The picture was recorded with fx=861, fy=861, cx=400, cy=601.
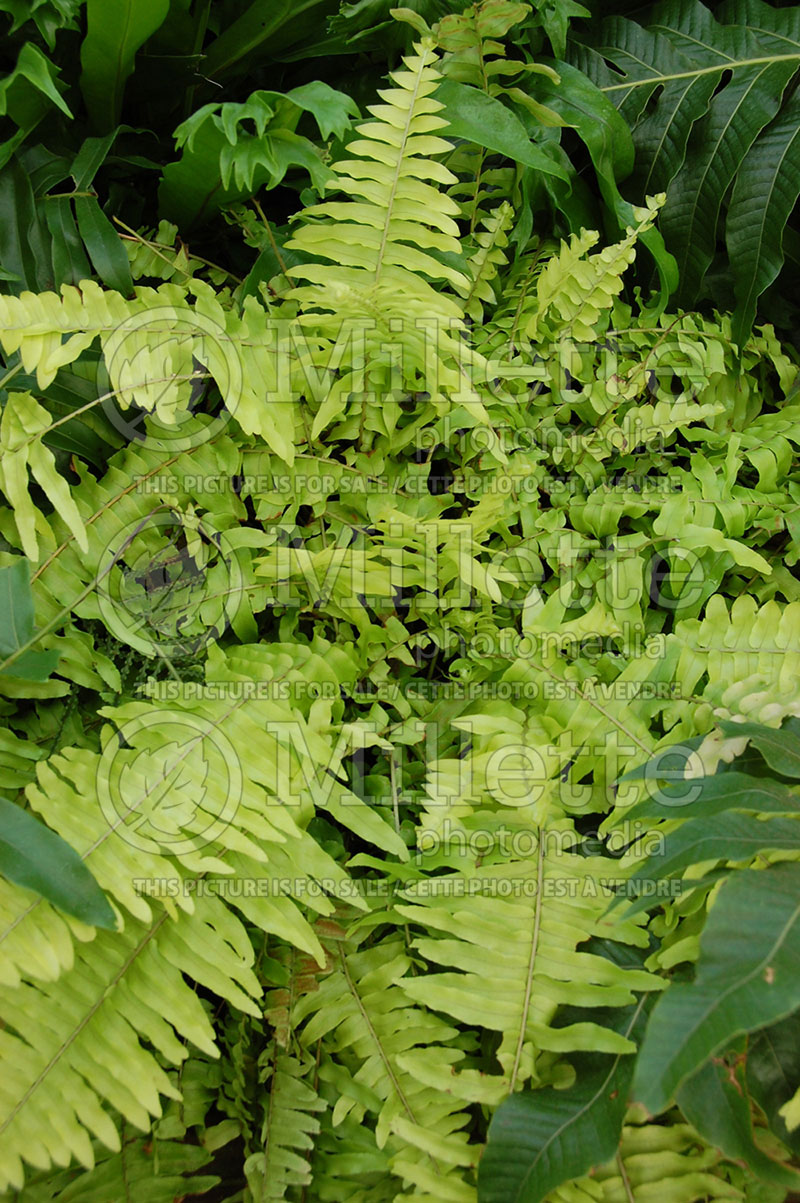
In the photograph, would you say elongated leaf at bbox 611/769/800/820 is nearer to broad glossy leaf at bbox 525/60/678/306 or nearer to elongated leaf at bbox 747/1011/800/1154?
elongated leaf at bbox 747/1011/800/1154

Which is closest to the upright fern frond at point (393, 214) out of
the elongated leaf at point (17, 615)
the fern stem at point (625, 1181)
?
the elongated leaf at point (17, 615)

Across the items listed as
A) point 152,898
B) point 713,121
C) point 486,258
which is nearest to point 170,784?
point 152,898

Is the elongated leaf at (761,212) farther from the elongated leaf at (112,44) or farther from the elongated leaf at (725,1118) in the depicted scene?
the elongated leaf at (725,1118)

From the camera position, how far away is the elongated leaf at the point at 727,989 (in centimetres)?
55

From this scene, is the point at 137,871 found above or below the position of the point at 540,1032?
above

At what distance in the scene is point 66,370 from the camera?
0.96m

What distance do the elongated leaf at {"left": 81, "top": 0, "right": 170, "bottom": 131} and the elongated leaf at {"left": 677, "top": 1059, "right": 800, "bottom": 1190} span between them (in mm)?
1142

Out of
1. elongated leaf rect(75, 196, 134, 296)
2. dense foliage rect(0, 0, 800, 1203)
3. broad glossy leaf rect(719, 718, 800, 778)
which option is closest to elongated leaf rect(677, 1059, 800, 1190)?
dense foliage rect(0, 0, 800, 1203)

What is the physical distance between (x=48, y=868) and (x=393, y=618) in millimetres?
425

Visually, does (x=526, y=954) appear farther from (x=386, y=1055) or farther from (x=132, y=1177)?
(x=132, y=1177)

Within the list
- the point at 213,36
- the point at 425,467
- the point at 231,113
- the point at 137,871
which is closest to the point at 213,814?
the point at 137,871

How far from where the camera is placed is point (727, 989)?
0.58m

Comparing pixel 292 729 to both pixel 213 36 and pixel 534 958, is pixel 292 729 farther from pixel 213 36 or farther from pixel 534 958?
pixel 213 36

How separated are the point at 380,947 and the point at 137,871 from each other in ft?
0.88
